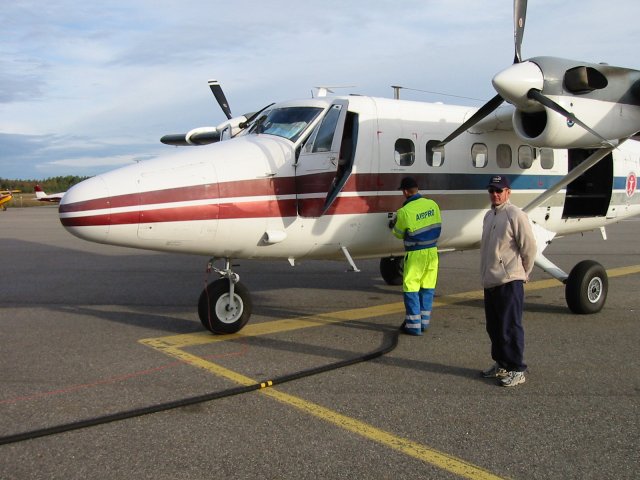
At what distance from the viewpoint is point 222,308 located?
284 inches

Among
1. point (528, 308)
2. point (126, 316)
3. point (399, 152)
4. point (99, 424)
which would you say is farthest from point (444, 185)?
point (99, 424)

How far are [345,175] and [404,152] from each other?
1.06 metres

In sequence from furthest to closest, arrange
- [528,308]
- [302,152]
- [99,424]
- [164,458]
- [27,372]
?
1. [528,308]
2. [302,152]
3. [27,372]
4. [99,424]
5. [164,458]

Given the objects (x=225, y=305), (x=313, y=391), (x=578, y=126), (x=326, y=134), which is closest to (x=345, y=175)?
(x=326, y=134)

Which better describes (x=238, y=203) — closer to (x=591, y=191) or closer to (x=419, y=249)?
(x=419, y=249)

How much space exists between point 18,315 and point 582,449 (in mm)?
7595

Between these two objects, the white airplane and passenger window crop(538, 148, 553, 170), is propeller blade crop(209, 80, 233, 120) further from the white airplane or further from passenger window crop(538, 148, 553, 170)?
passenger window crop(538, 148, 553, 170)

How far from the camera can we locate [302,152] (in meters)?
7.30

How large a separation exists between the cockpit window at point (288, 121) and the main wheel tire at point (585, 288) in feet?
13.8

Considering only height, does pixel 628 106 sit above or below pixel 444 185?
above

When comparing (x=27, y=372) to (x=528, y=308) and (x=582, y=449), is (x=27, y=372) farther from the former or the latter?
(x=528, y=308)

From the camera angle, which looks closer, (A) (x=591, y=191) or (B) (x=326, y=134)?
(B) (x=326, y=134)

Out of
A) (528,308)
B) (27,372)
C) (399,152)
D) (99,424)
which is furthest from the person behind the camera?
(528,308)

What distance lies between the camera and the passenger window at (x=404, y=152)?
8.11 m
